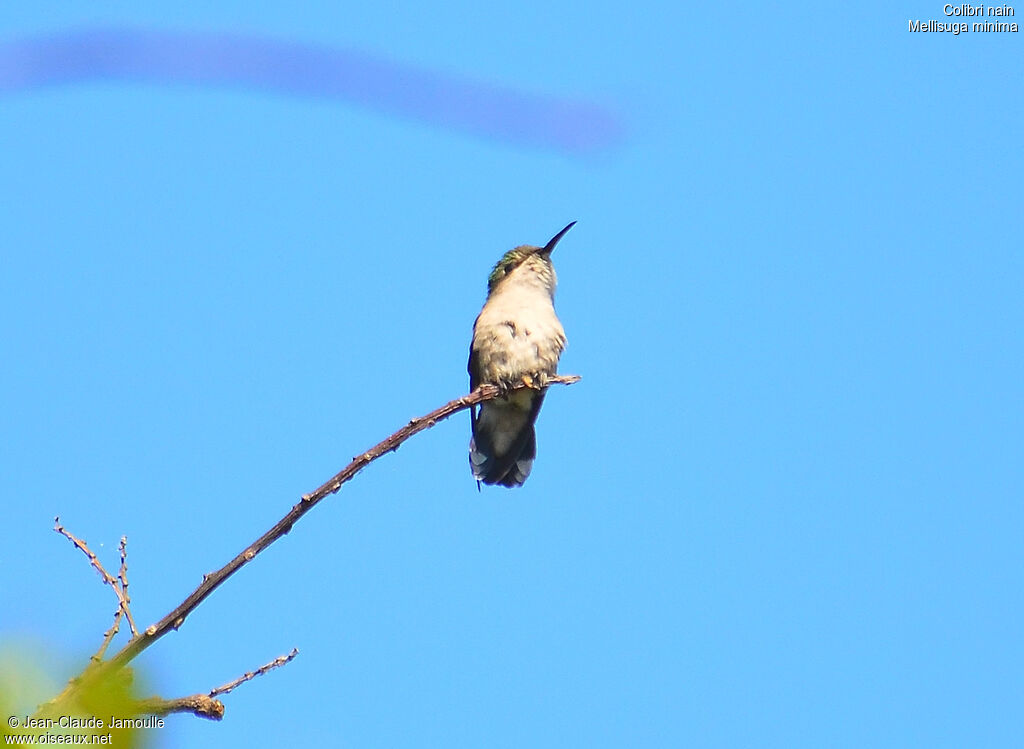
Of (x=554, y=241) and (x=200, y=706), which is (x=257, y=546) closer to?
(x=200, y=706)

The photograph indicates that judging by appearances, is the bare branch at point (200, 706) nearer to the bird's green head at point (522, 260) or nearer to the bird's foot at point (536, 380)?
the bird's foot at point (536, 380)

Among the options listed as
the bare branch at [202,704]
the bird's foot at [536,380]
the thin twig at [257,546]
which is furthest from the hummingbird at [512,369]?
the bare branch at [202,704]

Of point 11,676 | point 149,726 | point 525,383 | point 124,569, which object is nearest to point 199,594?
point 124,569

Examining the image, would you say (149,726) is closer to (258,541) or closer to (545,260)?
(258,541)

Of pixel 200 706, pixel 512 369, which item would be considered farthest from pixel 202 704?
pixel 512 369

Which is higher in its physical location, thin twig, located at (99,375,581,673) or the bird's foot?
the bird's foot

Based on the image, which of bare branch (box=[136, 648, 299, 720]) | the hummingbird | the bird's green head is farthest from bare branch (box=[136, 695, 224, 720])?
the bird's green head

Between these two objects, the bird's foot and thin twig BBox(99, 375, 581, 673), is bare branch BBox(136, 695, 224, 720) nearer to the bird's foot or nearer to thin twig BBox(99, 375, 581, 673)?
thin twig BBox(99, 375, 581, 673)

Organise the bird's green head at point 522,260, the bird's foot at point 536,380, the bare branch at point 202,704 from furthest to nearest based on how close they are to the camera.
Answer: the bird's green head at point 522,260
the bird's foot at point 536,380
the bare branch at point 202,704

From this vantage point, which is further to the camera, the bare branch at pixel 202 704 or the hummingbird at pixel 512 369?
the hummingbird at pixel 512 369
